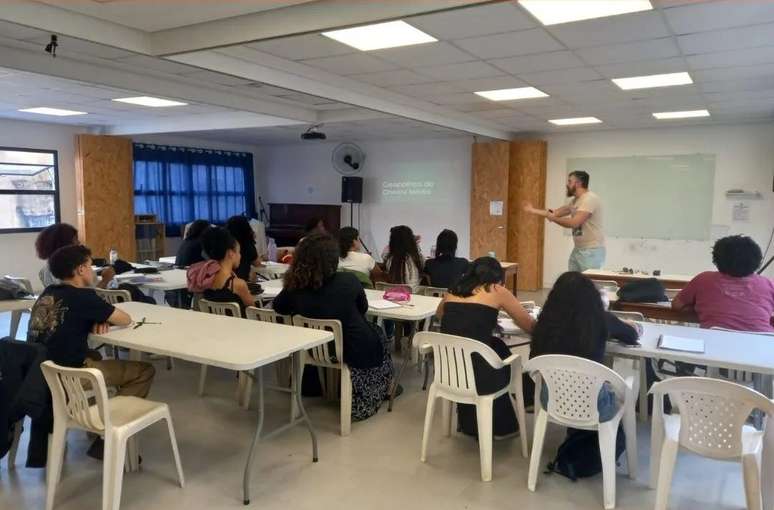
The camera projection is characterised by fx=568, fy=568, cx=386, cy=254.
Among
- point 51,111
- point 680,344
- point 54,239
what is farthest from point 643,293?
point 51,111

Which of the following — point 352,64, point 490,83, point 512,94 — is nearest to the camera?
point 352,64

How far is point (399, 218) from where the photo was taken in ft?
32.2

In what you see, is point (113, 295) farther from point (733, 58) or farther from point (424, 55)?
point (733, 58)

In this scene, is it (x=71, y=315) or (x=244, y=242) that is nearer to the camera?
(x=71, y=315)

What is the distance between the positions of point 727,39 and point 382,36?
2101 mm

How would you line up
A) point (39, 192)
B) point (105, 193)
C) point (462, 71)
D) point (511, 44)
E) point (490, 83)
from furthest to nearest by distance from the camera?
point (105, 193)
point (39, 192)
point (490, 83)
point (462, 71)
point (511, 44)

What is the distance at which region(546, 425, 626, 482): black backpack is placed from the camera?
9.00 ft

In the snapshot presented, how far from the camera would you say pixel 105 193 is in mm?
8133

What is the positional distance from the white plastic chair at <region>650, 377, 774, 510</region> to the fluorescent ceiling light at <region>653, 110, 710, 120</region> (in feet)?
16.3

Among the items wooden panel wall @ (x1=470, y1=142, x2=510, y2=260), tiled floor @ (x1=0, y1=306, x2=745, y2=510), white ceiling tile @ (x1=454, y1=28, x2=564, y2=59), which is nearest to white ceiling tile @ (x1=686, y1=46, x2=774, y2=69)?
white ceiling tile @ (x1=454, y1=28, x2=564, y2=59)

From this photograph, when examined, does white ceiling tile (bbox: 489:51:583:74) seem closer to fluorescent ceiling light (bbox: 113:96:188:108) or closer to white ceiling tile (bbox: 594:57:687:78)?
white ceiling tile (bbox: 594:57:687:78)

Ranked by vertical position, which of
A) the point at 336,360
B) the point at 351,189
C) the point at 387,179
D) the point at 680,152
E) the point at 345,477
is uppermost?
the point at 680,152

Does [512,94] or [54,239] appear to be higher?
[512,94]

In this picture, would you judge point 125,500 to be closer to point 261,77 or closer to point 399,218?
point 261,77
